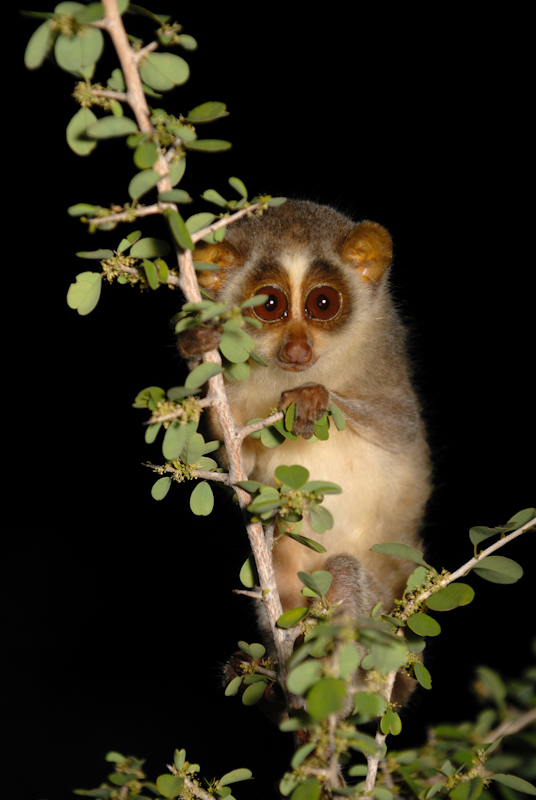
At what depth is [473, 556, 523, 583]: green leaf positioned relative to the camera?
1428 millimetres

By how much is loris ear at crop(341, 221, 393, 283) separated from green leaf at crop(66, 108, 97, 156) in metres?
1.31

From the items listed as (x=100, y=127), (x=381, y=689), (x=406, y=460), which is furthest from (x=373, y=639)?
(x=406, y=460)

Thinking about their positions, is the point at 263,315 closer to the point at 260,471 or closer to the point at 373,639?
the point at 260,471

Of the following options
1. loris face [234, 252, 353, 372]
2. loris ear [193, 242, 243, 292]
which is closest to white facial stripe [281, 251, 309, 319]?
loris face [234, 252, 353, 372]

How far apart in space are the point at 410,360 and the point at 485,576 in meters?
1.55

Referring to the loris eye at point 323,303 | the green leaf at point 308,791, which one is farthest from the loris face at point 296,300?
the green leaf at point 308,791

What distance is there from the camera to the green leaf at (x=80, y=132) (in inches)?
49.6

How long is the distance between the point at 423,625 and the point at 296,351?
931 mm

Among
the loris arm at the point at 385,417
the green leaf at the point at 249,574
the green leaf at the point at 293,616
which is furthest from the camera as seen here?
the loris arm at the point at 385,417

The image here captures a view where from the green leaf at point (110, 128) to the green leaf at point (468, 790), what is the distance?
1370mm

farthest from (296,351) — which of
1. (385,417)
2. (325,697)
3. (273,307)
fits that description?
(325,697)

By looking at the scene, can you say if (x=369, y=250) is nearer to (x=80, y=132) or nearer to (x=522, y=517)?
(x=522, y=517)

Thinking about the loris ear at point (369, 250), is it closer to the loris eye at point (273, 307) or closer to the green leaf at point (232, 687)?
the loris eye at point (273, 307)

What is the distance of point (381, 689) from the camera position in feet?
4.19
